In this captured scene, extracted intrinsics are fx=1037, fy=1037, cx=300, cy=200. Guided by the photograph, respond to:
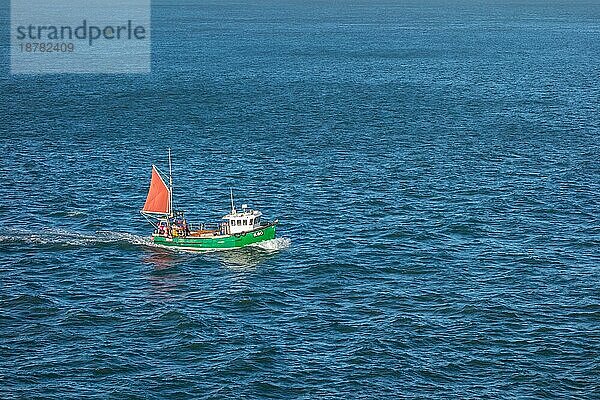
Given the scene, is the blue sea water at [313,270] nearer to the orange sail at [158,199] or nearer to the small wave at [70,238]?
the small wave at [70,238]

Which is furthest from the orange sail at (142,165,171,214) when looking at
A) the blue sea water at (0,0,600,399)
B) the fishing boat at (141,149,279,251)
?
the blue sea water at (0,0,600,399)

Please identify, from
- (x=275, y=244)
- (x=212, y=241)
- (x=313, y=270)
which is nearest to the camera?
(x=313, y=270)

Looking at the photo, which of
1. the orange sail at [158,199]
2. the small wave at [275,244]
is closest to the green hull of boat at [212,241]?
the small wave at [275,244]

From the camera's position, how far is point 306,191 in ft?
438

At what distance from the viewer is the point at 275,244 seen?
11150 centimetres

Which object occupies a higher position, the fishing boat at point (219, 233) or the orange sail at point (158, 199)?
the orange sail at point (158, 199)

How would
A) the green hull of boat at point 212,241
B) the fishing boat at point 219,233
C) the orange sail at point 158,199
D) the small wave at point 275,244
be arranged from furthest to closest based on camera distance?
1. the orange sail at point 158,199
2. the small wave at point 275,244
3. the fishing boat at point 219,233
4. the green hull of boat at point 212,241

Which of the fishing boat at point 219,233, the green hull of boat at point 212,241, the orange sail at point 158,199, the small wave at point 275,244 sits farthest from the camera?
the orange sail at point 158,199

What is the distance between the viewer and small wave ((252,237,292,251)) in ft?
361

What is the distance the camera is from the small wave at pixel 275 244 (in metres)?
110

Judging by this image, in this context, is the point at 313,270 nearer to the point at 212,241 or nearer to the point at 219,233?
the point at 212,241

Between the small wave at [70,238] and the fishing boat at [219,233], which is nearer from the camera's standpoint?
the fishing boat at [219,233]

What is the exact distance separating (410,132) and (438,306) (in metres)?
83.7

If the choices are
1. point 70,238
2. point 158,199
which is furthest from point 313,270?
point 70,238
